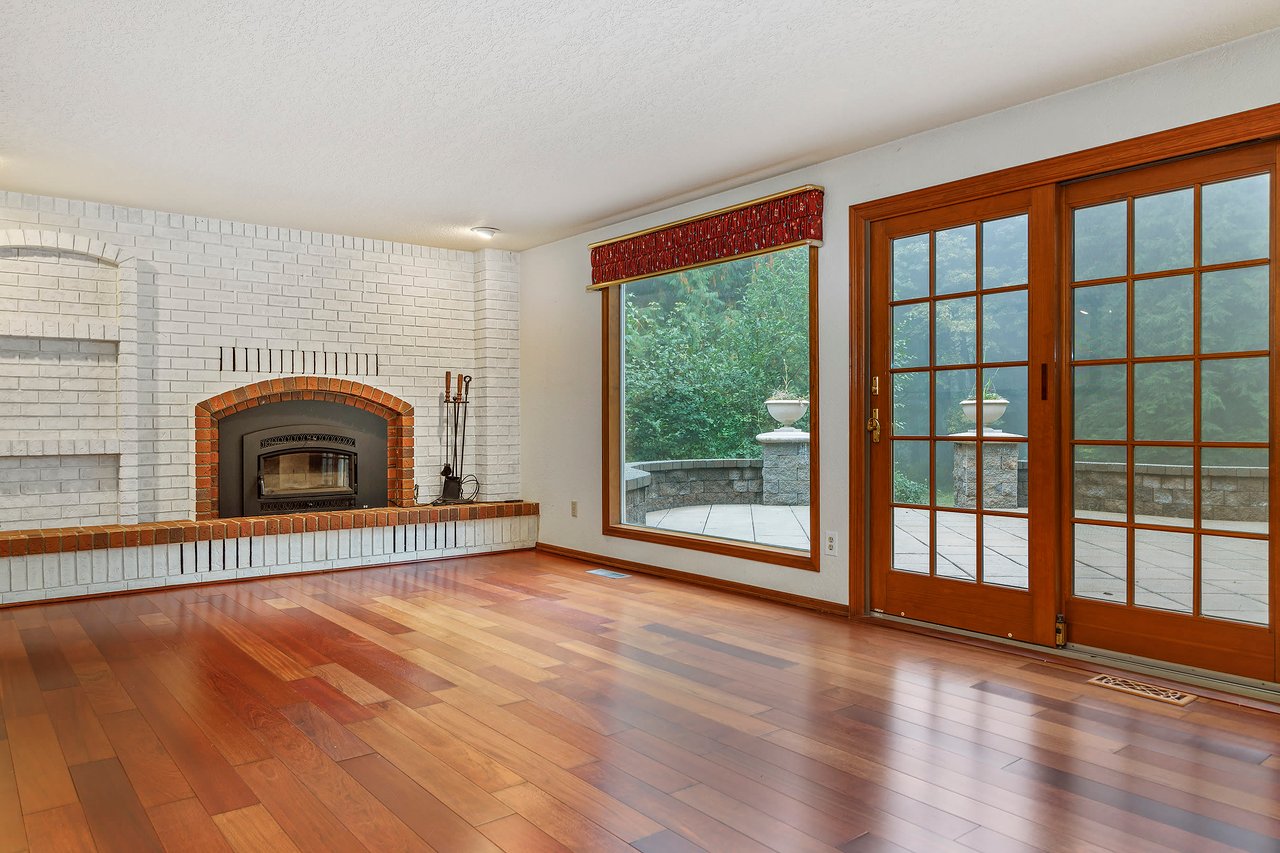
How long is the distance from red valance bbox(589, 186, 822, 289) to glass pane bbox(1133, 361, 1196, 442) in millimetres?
1747

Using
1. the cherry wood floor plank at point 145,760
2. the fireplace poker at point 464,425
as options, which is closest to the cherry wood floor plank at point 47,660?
the cherry wood floor plank at point 145,760

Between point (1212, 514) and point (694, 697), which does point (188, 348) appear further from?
point (1212, 514)

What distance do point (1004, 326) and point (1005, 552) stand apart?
3.31 feet

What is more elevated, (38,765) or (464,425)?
(464,425)

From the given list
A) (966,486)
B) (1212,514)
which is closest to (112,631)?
(966,486)

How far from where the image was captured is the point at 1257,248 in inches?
119

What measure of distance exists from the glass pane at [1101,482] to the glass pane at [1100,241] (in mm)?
727

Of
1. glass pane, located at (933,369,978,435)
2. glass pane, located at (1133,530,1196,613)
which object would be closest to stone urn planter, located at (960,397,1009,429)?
glass pane, located at (933,369,978,435)

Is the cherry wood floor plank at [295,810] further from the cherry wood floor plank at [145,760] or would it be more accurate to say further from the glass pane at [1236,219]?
the glass pane at [1236,219]

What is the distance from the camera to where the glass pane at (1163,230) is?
3205mm

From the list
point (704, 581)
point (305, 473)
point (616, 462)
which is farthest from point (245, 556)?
point (704, 581)

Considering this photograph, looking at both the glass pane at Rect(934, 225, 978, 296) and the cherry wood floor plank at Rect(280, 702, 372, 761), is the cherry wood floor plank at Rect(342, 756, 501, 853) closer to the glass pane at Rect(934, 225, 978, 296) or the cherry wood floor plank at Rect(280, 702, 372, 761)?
the cherry wood floor plank at Rect(280, 702, 372, 761)

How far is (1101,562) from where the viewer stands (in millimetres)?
3432

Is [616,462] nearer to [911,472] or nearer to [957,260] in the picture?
[911,472]
